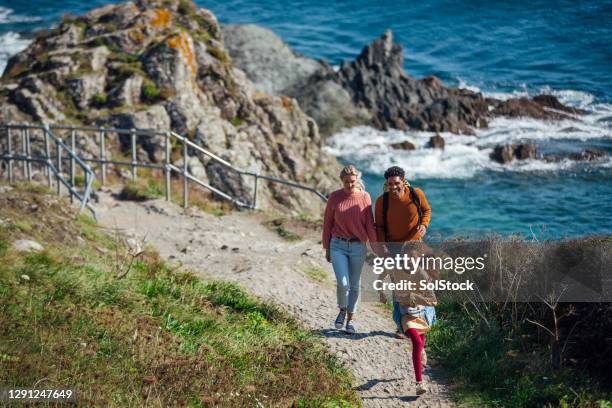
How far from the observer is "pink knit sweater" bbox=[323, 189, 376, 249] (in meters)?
8.23

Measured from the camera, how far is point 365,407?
7.26 m

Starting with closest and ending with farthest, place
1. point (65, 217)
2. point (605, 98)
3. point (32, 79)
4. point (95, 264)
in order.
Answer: point (95, 264)
point (65, 217)
point (32, 79)
point (605, 98)

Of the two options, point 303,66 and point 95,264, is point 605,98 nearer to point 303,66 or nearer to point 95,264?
point 303,66

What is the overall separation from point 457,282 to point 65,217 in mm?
6703

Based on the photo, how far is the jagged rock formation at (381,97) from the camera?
1496 inches

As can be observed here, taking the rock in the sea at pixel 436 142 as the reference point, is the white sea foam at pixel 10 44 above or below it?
above

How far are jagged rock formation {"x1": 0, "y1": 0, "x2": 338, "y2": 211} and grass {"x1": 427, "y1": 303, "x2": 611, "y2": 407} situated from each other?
11594mm

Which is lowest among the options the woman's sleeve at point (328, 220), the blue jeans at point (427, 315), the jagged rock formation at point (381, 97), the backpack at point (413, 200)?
the jagged rock formation at point (381, 97)

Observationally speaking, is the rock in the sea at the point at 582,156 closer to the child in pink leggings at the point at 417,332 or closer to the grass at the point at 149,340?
the grass at the point at 149,340

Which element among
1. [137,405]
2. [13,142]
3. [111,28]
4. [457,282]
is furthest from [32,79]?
[137,405]

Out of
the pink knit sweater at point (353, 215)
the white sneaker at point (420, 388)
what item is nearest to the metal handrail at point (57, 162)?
the pink knit sweater at point (353, 215)

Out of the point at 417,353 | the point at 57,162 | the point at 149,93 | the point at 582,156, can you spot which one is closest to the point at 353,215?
the point at 417,353

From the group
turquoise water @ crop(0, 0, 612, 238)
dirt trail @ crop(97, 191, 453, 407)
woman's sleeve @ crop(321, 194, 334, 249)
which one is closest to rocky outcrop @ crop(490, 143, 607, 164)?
turquoise water @ crop(0, 0, 612, 238)

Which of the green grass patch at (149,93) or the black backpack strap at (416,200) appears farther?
the green grass patch at (149,93)
